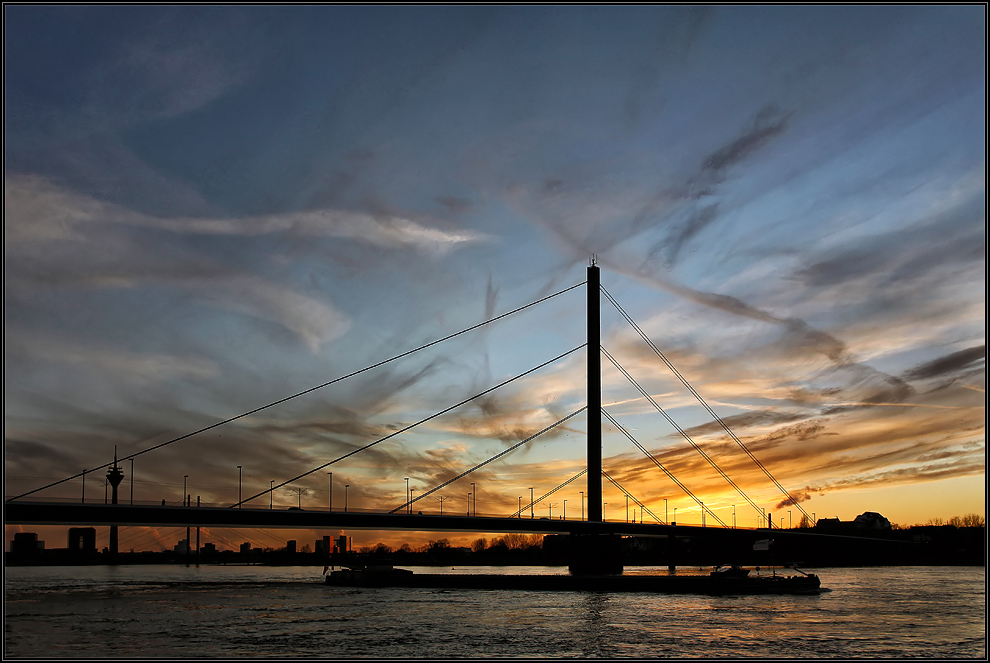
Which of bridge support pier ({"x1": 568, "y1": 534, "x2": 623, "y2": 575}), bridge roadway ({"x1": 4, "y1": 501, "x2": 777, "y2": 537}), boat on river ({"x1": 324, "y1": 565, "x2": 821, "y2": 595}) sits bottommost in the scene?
boat on river ({"x1": 324, "y1": 565, "x2": 821, "y2": 595})

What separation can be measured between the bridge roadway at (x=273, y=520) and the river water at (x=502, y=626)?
5129 millimetres

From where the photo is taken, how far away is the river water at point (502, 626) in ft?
99.6

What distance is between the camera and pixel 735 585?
66.4 m

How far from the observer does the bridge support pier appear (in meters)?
72.1

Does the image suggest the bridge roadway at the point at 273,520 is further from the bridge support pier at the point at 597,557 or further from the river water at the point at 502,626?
the river water at the point at 502,626

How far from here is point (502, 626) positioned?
38.6m

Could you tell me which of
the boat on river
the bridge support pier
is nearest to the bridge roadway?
the bridge support pier

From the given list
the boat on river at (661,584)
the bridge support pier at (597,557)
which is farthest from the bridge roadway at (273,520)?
the boat on river at (661,584)

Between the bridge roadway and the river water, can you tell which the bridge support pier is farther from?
the river water

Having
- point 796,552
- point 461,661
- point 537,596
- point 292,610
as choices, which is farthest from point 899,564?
point 461,661

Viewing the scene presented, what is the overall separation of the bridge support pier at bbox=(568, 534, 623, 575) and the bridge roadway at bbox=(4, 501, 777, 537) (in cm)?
123

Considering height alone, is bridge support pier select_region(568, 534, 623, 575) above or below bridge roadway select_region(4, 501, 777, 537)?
below

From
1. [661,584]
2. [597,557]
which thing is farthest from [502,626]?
[597,557]

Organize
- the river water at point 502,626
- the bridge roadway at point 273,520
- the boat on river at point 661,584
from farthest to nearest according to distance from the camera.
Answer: the boat on river at point 661,584, the bridge roadway at point 273,520, the river water at point 502,626
